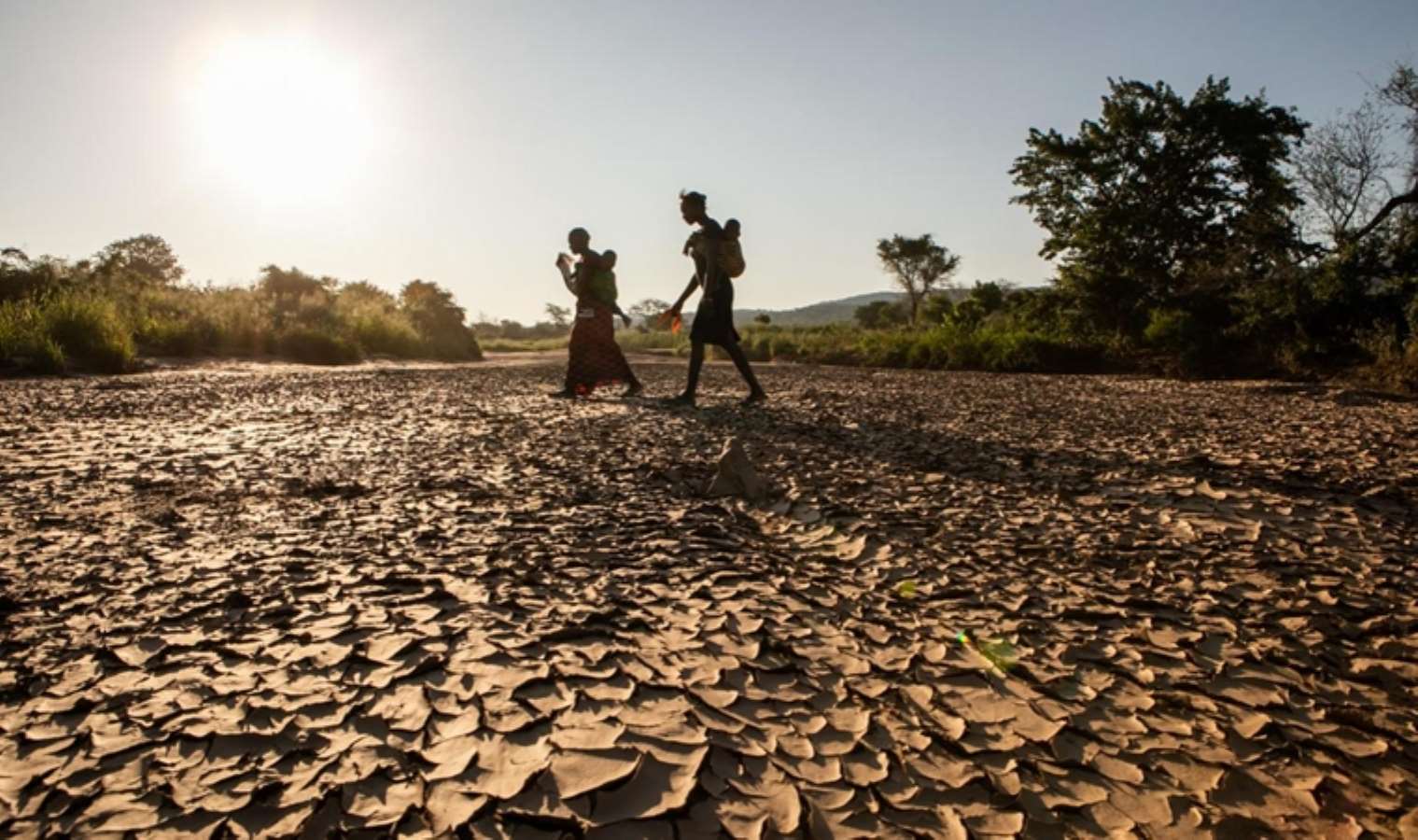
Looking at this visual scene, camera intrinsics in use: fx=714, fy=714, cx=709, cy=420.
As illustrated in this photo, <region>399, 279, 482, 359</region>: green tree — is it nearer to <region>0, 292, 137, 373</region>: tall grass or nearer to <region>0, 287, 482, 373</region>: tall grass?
Answer: <region>0, 287, 482, 373</region>: tall grass

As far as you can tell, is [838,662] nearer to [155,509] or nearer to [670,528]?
[670,528]

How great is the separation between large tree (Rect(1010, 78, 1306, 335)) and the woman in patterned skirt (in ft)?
39.0

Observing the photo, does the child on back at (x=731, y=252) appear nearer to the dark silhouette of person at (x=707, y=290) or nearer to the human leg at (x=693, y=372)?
the dark silhouette of person at (x=707, y=290)

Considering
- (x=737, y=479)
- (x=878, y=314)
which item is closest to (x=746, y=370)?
(x=737, y=479)

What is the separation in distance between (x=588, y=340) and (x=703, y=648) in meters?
6.54

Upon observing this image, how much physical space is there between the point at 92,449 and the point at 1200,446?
21.8ft

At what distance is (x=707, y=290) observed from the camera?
6.72 meters

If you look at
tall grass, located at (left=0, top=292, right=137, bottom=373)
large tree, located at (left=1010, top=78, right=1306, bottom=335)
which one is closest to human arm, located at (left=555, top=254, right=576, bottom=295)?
tall grass, located at (left=0, top=292, right=137, bottom=373)

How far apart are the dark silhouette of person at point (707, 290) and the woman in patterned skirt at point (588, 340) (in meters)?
1.25

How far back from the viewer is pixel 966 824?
125 cm

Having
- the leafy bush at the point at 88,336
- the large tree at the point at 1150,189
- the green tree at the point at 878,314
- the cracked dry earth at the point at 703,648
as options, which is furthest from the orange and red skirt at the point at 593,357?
the green tree at the point at 878,314

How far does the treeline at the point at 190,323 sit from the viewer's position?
9.66 meters

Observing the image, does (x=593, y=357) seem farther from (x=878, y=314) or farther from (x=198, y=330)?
(x=878, y=314)

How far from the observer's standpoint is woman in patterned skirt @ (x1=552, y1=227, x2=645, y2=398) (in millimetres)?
7875
